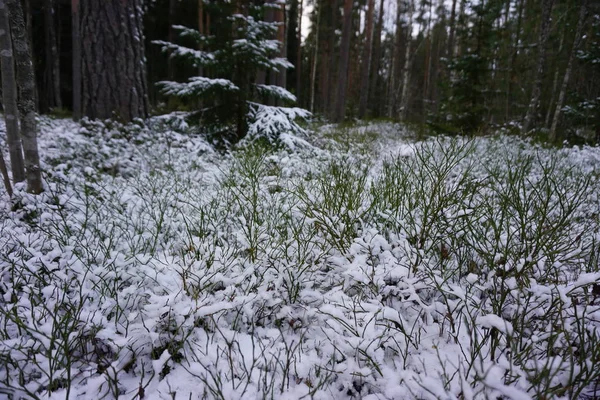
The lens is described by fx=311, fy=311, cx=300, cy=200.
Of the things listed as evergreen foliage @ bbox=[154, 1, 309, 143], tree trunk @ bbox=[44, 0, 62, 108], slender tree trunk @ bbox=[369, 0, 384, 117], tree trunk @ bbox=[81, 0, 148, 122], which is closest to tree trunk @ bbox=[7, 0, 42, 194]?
evergreen foliage @ bbox=[154, 1, 309, 143]

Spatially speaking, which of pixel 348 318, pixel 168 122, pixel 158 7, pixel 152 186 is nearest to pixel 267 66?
pixel 168 122

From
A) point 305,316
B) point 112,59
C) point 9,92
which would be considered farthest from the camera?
point 112,59

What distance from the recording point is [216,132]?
6.26 meters

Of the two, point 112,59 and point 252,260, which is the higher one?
point 112,59

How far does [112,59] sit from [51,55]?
42.0 feet

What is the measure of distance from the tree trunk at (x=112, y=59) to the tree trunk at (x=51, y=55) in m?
11.6

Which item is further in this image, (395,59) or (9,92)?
(395,59)

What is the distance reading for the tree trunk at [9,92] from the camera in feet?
9.14

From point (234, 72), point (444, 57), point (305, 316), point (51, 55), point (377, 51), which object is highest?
point (377, 51)

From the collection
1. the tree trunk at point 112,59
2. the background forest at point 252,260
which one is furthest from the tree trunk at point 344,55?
the tree trunk at point 112,59

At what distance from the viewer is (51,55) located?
14688mm

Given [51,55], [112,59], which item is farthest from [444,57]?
[51,55]

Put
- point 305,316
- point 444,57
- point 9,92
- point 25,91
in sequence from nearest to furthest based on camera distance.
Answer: point 305,316
point 9,92
point 25,91
point 444,57

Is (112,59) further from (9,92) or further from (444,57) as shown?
(444,57)
